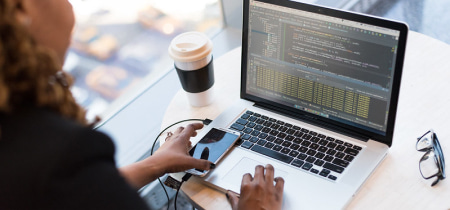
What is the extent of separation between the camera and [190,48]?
4.40ft

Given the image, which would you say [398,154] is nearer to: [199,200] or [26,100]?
[199,200]

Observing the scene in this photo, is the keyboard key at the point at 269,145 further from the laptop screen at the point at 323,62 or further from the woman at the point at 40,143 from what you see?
the woman at the point at 40,143

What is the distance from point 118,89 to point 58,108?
1.52 metres

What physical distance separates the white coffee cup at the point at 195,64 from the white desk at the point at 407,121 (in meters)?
0.05

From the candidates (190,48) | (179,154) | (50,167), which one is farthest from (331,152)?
(50,167)

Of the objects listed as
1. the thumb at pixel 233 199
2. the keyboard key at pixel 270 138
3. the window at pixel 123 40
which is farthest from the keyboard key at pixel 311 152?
the window at pixel 123 40

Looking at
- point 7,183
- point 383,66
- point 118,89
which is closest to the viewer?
point 7,183

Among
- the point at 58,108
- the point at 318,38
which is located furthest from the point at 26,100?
the point at 318,38

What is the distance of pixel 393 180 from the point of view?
3.59 feet

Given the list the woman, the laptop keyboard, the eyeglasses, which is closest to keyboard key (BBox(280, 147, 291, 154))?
the laptop keyboard

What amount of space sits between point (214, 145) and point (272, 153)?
149mm

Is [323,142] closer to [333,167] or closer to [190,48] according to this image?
[333,167]

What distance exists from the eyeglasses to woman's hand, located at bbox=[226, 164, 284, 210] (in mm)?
338

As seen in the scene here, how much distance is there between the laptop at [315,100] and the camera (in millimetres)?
1073
